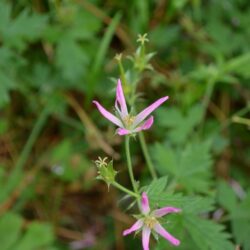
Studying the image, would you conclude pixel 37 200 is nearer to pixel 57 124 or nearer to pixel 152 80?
pixel 57 124

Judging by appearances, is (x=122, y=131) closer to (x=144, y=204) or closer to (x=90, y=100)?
(x=144, y=204)

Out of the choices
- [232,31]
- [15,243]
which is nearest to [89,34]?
[232,31]

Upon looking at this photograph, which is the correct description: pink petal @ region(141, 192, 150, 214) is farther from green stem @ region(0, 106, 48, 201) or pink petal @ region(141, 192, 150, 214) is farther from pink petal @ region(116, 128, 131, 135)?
green stem @ region(0, 106, 48, 201)

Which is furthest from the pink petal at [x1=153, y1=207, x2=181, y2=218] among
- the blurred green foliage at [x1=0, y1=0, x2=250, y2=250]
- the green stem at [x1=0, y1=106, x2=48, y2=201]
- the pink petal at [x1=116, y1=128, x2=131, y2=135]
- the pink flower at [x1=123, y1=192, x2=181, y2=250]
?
the green stem at [x1=0, y1=106, x2=48, y2=201]

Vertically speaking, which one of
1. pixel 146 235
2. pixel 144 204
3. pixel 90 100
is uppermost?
pixel 90 100

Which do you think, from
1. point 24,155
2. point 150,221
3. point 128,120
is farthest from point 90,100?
point 150,221

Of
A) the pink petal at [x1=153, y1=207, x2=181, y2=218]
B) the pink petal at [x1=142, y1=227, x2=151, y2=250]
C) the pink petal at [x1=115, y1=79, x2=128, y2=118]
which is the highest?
the pink petal at [x1=115, y1=79, x2=128, y2=118]

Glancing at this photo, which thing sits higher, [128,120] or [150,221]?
[128,120]

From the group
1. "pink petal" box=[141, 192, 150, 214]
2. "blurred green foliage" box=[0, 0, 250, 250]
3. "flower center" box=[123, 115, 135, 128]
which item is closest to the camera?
"pink petal" box=[141, 192, 150, 214]
